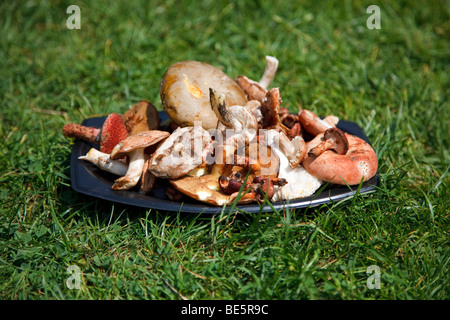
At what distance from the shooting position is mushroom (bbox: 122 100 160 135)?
9.11 ft

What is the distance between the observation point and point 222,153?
7.73ft

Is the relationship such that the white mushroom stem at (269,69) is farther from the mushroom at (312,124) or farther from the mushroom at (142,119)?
the mushroom at (142,119)

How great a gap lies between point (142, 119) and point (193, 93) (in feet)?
1.50

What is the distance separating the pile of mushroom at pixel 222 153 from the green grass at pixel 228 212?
7.9 inches

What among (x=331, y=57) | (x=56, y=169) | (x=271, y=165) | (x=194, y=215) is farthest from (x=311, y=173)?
(x=331, y=57)

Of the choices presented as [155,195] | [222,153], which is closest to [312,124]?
[222,153]

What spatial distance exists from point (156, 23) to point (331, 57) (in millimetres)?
2119

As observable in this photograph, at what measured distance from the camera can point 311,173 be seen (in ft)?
8.11

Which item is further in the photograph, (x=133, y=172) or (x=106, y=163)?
(x=106, y=163)

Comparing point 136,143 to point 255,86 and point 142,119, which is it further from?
point 255,86

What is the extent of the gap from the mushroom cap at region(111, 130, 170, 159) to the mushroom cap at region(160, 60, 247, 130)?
0.61 feet

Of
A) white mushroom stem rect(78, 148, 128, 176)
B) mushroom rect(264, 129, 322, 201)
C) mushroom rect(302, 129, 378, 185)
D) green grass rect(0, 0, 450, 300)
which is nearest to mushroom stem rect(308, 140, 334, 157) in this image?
mushroom rect(302, 129, 378, 185)

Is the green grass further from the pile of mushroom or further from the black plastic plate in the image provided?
the pile of mushroom

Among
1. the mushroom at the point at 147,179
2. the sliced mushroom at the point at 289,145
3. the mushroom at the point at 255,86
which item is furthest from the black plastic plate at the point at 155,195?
the mushroom at the point at 255,86
